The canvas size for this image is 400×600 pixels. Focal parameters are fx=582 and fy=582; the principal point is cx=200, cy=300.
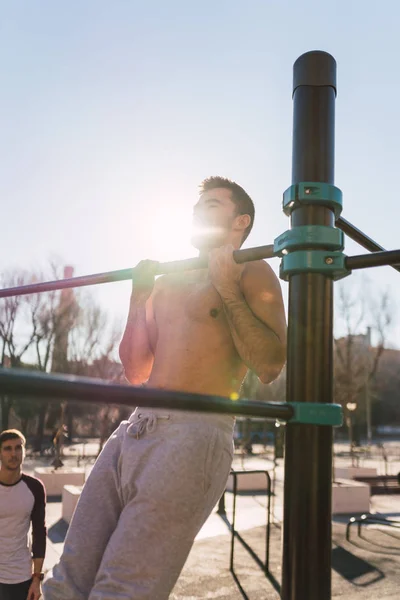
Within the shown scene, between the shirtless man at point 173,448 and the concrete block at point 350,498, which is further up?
the shirtless man at point 173,448

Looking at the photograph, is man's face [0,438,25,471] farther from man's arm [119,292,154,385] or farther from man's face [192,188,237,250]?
man's face [192,188,237,250]

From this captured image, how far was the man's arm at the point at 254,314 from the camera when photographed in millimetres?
1382

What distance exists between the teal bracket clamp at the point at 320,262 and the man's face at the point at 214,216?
705 millimetres

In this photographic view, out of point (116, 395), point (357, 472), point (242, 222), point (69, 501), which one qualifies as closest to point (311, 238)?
point (116, 395)

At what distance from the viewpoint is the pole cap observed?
1205mm

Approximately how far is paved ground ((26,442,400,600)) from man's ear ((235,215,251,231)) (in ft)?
14.5

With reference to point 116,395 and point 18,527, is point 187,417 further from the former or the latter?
point 18,527

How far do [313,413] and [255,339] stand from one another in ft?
1.38

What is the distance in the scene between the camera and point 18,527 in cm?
375

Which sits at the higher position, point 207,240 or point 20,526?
point 207,240

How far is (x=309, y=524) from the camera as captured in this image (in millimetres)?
1002

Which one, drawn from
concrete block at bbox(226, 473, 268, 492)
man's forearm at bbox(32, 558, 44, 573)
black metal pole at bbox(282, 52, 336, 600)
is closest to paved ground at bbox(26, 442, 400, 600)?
man's forearm at bbox(32, 558, 44, 573)

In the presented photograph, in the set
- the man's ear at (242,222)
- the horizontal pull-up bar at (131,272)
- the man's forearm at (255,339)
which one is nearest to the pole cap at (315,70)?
the horizontal pull-up bar at (131,272)

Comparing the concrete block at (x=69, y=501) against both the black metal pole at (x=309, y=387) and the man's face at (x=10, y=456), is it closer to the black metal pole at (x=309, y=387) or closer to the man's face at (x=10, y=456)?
the man's face at (x=10, y=456)
